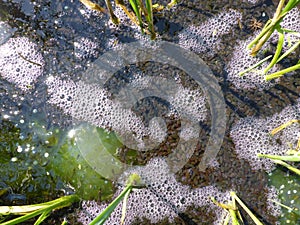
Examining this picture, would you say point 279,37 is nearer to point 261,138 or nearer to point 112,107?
point 261,138

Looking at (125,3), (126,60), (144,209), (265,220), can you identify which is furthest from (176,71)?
(265,220)

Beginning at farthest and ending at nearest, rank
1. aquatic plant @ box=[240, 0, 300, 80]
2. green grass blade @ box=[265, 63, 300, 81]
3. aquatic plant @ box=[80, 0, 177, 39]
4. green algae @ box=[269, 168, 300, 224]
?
green algae @ box=[269, 168, 300, 224] < aquatic plant @ box=[80, 0, 177, 39] < green grass blade @ box=[265, 63, 300, 81] < aquatic plant @ box=[240, 0, 300, 80]

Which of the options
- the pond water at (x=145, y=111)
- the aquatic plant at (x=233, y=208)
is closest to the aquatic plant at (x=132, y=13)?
the pond water at (x=145, y=111)

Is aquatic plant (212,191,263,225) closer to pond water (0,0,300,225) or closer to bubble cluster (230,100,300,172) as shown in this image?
pond water (0,0,300,225)

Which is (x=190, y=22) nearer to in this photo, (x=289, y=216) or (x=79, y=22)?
(x=79, y=22)

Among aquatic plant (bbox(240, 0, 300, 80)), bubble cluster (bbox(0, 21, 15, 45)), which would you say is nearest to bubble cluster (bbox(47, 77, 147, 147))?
bubble cluster (bbox(0, 21, 15, 45))

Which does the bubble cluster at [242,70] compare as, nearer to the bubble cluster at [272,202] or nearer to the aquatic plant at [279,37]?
the aquatic plant at [279,37]

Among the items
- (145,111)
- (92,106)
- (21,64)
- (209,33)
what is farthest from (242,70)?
(21,64)
